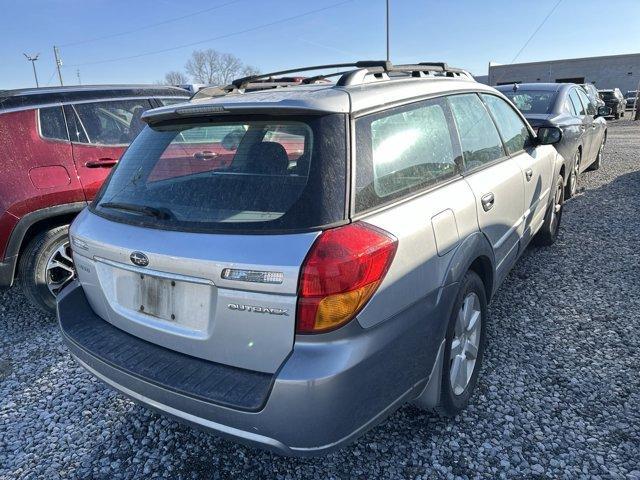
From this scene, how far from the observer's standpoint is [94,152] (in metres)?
4.07

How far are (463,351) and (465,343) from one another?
44mm

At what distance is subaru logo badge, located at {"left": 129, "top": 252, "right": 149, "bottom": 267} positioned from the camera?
75.9 inches

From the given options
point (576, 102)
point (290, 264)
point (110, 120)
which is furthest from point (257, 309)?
point (576, 102)

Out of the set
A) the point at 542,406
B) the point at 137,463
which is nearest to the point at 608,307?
the point at 542,406

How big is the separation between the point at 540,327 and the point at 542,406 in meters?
0.96

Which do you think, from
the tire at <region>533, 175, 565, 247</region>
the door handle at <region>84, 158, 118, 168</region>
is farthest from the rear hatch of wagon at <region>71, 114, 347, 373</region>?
the tire at <region>533, 175, 565, 247</region>

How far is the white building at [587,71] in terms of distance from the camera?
4550 cm

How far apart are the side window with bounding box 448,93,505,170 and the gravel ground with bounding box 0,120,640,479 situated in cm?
128

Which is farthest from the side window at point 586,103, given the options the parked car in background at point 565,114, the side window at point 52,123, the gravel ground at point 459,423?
the side window at point 52,123

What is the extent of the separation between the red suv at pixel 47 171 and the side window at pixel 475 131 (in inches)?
117

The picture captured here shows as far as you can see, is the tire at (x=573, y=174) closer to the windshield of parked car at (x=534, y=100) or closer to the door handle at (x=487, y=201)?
the windshield of parked car at (x=534, y=100)

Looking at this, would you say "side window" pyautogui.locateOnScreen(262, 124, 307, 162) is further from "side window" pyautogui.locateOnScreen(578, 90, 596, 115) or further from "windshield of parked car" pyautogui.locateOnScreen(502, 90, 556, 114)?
"side window" pyautogui.locateOnScreen(578, 90, 596, 115)

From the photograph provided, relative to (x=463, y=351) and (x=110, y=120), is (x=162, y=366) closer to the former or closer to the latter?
(x=463, y=351)

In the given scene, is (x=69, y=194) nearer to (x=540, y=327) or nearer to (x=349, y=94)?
(x=349, y=94)
